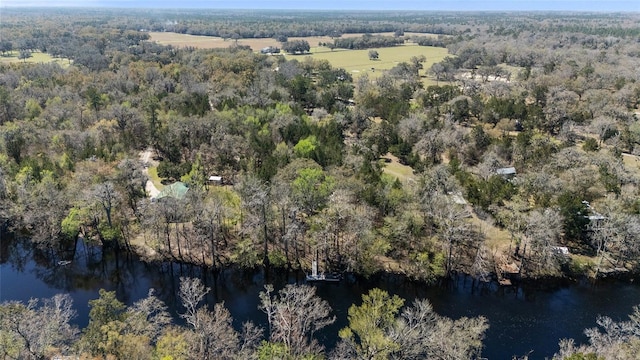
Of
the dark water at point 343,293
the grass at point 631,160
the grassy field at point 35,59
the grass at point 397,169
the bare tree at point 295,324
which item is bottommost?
the dark water at point 343,293

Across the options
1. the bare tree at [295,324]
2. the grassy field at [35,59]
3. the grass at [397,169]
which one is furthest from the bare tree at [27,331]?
the grassy field at [35,59]

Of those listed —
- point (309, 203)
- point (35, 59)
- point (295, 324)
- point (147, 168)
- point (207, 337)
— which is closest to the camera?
point (207, 337)

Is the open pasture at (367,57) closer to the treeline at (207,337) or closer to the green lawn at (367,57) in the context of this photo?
the green lawn at (367,57)

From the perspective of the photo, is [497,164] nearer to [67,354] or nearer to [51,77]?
[67,354]

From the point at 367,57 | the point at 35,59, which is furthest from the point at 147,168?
the point at 367,57

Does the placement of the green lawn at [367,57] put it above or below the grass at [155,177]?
above

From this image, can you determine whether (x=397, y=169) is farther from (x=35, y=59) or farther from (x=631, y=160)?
(x=35, y=59)

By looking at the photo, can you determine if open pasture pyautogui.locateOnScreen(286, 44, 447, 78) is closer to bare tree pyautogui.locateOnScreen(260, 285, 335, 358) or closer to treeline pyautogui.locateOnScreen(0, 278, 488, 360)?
bare tree pyautogui.locateOnScreen(260, 285, 335, 358)
